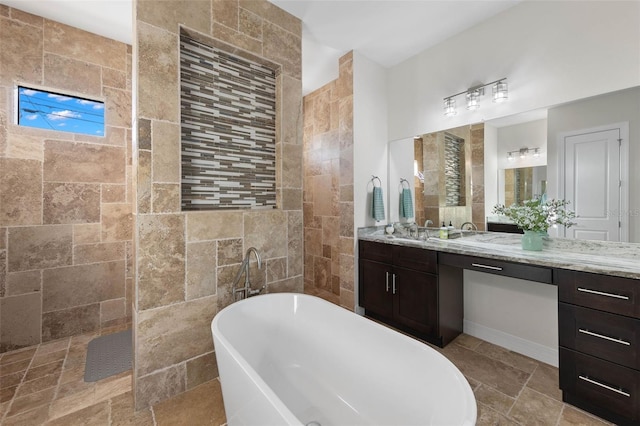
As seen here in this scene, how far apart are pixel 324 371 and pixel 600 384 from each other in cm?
159

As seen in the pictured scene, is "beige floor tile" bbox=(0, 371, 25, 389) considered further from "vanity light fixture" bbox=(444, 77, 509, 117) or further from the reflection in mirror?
"vanity light fixture" bbox=(444, 77, 509, 117)

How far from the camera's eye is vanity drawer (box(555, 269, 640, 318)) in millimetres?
1408

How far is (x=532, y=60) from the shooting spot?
7.09 ft

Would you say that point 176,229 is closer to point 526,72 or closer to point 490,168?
point 490,168

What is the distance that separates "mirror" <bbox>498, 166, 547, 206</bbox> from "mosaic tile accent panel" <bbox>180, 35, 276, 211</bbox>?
2.08 meters

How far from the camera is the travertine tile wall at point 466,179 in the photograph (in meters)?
2.54

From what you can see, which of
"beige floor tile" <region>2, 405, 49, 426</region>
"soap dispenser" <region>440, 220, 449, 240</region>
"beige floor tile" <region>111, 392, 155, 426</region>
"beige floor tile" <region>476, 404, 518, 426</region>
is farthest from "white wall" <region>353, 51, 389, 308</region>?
"beige floor tile" <region>2, 405, 49, 426</region>

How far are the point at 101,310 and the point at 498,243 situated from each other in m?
3.89

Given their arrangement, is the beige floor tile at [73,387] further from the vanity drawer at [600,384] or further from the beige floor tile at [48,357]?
the vanity drawer at [600,384]

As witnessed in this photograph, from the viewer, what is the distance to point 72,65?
2.49 meters

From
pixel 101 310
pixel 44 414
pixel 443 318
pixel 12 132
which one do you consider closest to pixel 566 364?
pixel 443 318

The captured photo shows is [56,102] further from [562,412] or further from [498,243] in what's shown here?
[562,412]

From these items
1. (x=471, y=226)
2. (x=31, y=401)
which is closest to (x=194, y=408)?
(x=31, y=401)

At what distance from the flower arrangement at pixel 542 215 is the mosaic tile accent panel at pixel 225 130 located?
2.07 meters
